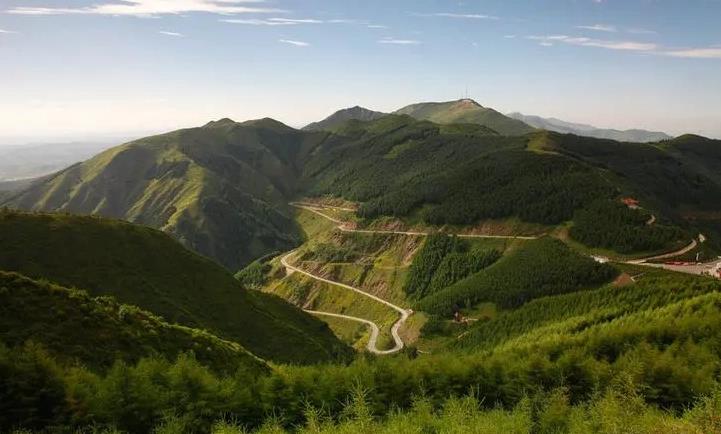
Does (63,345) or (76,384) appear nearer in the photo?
(76,384)

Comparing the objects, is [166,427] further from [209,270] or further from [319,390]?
[209,270]

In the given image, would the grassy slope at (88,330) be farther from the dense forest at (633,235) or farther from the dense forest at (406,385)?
the dense forest at (633,235)

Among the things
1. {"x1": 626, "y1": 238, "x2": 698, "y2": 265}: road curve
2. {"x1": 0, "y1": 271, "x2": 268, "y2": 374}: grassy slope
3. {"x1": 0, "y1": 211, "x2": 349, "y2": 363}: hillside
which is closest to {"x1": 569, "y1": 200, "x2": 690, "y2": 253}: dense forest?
{"x1": 626, "y1": 238, "x2": 698, "y2": 265}: road curve

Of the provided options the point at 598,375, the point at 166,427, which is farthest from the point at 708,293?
the point at 166,427

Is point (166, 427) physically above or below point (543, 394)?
above

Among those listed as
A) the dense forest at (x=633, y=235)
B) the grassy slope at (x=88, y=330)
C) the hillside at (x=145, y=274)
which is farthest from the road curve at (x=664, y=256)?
the grassy slope at (x=88, y=330)

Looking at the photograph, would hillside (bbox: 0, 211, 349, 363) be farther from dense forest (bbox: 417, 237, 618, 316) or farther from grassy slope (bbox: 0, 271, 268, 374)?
dense forest (bbox: 417, 237, 618, 316)

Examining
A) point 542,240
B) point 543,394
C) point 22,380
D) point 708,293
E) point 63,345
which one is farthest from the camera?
point 542,240
